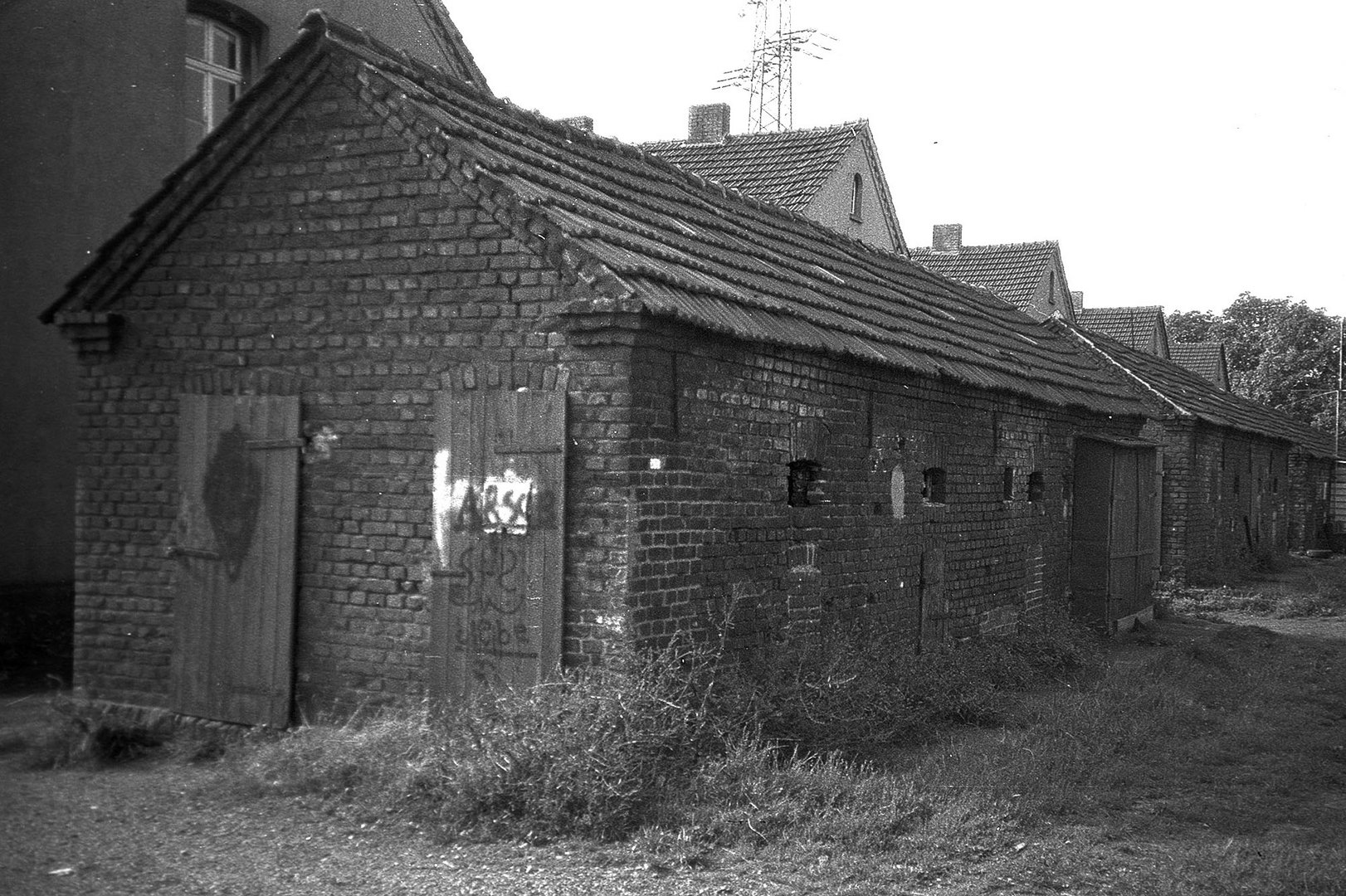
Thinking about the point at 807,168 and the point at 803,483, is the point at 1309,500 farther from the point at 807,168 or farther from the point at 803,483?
the point at 803,483

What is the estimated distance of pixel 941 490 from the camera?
40.6 ft

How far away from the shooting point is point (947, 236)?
149ft

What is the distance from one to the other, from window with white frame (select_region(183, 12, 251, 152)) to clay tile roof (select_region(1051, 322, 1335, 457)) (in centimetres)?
1369

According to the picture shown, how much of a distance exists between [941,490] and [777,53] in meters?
24.3

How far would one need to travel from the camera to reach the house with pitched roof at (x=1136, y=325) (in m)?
43.5

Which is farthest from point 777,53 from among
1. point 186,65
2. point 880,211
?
point 186,65

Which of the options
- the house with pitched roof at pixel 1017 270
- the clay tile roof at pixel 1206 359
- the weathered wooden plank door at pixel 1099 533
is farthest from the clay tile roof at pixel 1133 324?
the weathered wooden plank door at pixel 1099 533

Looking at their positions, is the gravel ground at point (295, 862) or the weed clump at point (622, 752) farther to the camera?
the weed clump at point (622, 752)

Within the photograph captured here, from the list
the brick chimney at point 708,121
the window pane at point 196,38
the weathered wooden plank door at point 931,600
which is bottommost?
the weathered wooden plank door at point 931,600

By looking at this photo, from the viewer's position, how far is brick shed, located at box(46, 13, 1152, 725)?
7.91m

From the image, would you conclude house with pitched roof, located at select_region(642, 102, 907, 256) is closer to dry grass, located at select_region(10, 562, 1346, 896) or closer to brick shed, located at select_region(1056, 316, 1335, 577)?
brick shed, located at select_region(1056, 316, 1335, 577)

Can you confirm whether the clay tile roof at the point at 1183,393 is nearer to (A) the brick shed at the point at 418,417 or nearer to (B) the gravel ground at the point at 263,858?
(A) the brick shed at the point at 418,417

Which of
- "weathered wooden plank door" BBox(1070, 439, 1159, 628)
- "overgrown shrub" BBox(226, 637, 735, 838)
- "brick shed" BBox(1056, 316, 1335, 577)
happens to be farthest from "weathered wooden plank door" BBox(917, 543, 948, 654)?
"brick shed" BBox(1056, 316, 1335, 577)

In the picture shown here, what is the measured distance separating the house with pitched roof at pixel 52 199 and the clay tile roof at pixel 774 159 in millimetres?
12898
